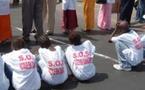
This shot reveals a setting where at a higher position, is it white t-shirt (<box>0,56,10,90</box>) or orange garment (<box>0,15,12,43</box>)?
orange garment (<box>0,15,12,43</box>)

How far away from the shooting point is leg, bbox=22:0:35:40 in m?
9.94

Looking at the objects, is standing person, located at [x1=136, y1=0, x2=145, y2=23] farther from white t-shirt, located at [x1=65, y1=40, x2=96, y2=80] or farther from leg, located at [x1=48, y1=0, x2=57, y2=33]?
white t-shirt, located at [x1=65, y1=40, x2=96, y2=80]

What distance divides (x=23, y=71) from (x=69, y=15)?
442 centimetres

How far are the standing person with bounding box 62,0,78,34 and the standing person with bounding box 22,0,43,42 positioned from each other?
1.09 m

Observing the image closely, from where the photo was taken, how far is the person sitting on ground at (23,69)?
6.96 m

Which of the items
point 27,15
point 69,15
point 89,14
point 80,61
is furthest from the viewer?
point 89,14

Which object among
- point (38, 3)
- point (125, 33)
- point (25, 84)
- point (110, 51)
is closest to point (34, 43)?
point (38, 3)

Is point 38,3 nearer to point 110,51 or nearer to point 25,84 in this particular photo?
point 110,51

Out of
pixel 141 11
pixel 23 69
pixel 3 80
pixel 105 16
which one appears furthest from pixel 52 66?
pixel 141 11

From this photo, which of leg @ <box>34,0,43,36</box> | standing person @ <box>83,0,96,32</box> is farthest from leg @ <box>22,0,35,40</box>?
standing person @ <box>83,0,96,32</box>

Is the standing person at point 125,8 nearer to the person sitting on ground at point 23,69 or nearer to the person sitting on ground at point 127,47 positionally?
the person sitting on ground at point 127,47

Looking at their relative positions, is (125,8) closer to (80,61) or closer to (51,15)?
(51,15)

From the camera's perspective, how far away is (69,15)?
11.2 m

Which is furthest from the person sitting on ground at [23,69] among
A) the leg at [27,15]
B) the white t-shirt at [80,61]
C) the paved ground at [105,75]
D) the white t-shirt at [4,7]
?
the leg at [27,15]
